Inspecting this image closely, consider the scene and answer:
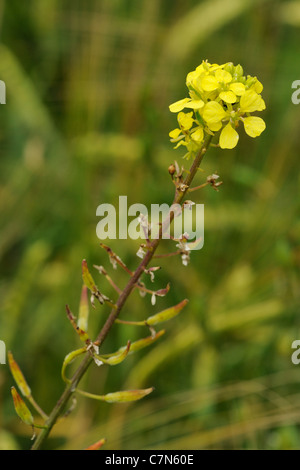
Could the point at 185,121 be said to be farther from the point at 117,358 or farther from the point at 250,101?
the point at 117,358

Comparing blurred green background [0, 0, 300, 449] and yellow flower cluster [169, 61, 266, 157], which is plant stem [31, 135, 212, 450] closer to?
yellow flower cluster [169, 61, 266, 157]

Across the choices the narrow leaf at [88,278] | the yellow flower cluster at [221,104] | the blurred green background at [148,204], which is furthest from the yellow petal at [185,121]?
the blurred green background at [148,204]

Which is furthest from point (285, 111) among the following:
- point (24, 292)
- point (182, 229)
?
point (24, 292)

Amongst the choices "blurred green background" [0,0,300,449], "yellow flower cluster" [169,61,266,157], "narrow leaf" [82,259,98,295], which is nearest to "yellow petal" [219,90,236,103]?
"yellow flower cluster" [169,61,266,157]

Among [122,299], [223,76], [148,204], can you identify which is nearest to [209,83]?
[223,76]

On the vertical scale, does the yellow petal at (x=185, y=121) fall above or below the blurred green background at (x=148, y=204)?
below

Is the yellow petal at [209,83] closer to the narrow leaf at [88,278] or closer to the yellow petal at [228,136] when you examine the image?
the yellow petal at [228,136]
